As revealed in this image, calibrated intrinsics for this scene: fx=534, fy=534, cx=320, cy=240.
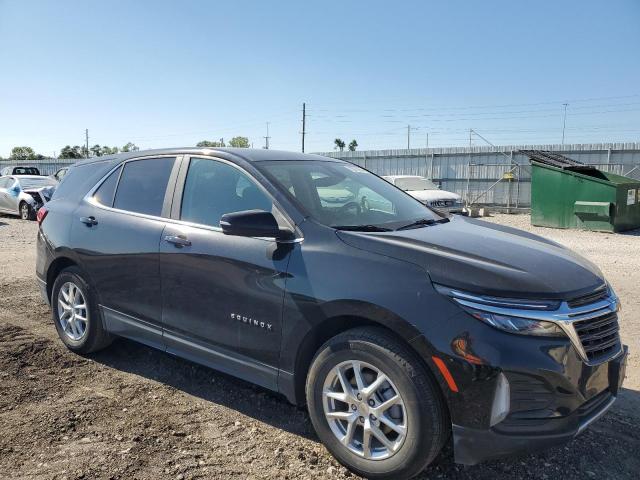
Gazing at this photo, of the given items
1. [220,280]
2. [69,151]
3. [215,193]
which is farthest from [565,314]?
[69,151]

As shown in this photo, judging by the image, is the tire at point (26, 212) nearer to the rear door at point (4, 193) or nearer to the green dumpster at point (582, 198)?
the rear door at point (4, 193)

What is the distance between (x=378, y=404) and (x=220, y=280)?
1240 mm

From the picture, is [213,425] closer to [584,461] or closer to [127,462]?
[127,462]

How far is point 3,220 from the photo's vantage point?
1633 cm

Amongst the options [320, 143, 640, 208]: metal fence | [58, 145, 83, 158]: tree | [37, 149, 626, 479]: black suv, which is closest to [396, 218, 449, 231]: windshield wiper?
[37, 149, 626, 479]: black suv

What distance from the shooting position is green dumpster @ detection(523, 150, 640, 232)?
13.8 meters

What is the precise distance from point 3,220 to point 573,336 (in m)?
17.6

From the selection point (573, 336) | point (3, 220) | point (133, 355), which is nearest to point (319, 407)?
point (573, 336)

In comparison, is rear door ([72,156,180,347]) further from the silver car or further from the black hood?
the silver car

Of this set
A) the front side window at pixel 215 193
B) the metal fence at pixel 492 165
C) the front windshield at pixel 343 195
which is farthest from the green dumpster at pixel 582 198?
the front side window at pixel 215 193

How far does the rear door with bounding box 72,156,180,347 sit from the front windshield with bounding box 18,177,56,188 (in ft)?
46.5

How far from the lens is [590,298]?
2.72 metres

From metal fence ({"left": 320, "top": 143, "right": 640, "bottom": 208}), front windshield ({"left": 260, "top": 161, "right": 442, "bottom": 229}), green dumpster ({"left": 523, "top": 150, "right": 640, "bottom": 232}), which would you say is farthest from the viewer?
metal fence ({"left": 320, "top": 143, "right": 640, "bottom": 208})

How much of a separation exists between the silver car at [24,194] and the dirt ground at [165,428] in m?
12.9
